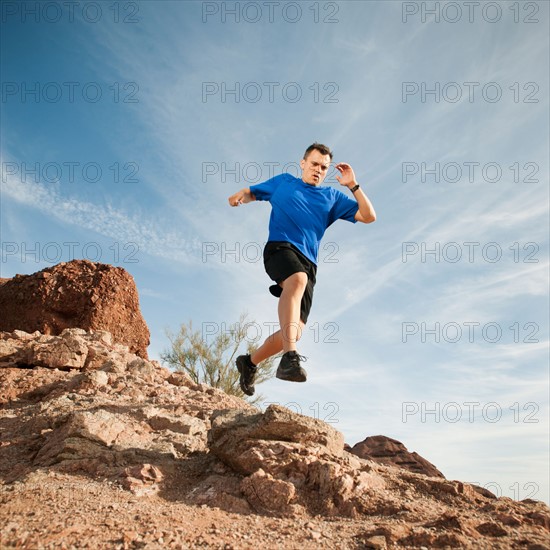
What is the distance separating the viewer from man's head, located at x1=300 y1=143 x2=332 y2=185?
17.8 ft

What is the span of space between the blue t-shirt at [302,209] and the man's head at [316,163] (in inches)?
3.5

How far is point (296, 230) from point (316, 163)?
2.96 feet

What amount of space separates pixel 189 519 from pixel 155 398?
3.17 meters

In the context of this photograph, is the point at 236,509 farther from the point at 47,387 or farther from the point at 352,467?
the point at 47,387

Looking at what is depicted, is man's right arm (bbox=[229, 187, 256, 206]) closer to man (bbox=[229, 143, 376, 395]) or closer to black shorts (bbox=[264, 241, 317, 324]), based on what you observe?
man (bbox=[229, 143, 376, 395])

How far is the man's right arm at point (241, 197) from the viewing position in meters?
5.49

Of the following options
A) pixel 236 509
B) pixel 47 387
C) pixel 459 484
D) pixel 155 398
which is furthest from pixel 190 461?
pixel 47 387

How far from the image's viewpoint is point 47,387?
22.4ft

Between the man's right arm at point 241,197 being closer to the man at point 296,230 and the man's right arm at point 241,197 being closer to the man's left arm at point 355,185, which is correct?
the man at point 296,230

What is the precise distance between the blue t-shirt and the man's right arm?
0.07 meters

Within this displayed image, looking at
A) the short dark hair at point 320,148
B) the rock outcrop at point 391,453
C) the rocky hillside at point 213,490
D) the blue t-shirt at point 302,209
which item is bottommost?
the rocky hillside at point 213,490

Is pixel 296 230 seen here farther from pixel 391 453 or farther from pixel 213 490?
pixel 391 453

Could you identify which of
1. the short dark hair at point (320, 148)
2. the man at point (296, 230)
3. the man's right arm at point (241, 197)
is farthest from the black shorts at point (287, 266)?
the short dark hair at point (320, 148)

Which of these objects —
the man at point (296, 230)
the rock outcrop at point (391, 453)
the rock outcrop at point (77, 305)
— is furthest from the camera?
the rock outcrop at point (391, 453)
